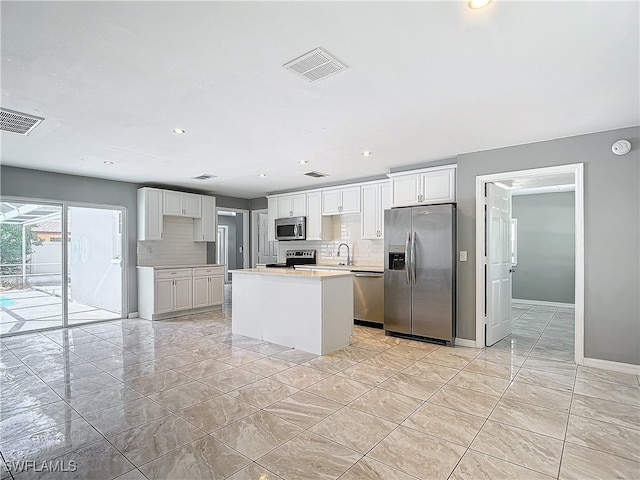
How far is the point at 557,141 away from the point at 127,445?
490 centimetres

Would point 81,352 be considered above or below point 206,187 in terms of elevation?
below

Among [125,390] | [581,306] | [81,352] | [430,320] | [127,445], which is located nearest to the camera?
[127,445]

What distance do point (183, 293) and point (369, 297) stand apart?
3499mm

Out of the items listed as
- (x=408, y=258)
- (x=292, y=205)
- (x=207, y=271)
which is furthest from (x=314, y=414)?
(x=292, y=205)

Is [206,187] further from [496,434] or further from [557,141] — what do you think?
[496,434]

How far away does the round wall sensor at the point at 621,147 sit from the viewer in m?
3.59

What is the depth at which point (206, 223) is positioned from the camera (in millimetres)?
7492

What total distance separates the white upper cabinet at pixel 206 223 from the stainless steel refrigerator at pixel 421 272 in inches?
162

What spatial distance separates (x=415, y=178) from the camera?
5.19 metres

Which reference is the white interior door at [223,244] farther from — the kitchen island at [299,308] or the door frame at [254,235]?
the kitchen island at [299,308]

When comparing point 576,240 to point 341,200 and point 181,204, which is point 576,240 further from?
point 181,204

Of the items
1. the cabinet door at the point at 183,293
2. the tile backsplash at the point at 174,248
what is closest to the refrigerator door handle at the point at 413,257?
the cabinet door at the point at 183,293

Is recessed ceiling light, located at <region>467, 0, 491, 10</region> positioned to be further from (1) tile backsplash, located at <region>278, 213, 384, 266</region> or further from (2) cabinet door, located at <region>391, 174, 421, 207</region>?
(1) tile backsplash, located at <region>278, 213, 384, 266</region>

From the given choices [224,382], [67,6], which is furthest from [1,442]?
[67,6]
